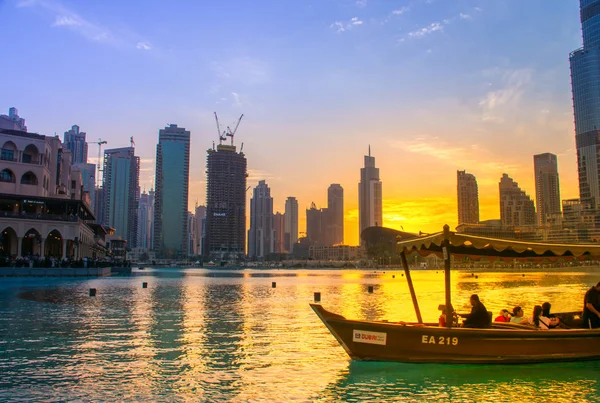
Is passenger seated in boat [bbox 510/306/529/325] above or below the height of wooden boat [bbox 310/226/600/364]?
above

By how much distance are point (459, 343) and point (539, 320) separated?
3298 millimetres

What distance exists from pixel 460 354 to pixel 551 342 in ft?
8.36

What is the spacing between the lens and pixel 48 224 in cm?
6888

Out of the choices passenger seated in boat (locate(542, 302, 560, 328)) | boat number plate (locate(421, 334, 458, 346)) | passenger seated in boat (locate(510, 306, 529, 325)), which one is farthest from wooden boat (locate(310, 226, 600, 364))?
passenger seated in boat (locate(542, 302, 560, 328))

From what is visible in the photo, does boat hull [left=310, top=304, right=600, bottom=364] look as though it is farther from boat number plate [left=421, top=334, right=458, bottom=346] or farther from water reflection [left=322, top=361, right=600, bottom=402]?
water reflection [left=322, top=361, right=600, bottom=402]

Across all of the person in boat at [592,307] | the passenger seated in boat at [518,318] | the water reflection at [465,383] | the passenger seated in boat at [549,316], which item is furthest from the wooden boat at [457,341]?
the passenger seated in boat at [549,316]

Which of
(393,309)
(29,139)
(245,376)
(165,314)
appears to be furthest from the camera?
(29,139)

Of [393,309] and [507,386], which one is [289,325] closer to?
[393,309]

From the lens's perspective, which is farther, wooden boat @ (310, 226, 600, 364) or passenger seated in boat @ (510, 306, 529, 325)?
passenger seated in boat @ (510, 306, 529, 325)

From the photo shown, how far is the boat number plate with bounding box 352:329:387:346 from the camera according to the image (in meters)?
13.4

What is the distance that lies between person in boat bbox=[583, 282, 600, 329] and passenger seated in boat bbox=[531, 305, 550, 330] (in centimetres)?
110

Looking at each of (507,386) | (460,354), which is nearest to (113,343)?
(460,354)

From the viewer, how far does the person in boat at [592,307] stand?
14.2m

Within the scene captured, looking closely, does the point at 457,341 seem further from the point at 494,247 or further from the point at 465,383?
the point at 494,247
